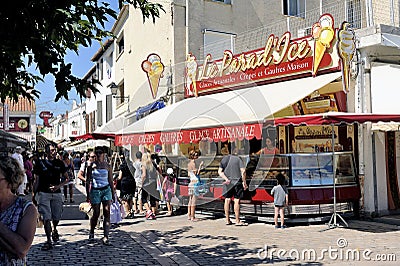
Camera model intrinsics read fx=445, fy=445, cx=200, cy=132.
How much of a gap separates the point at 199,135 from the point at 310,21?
9.43 m

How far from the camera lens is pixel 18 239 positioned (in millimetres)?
3213

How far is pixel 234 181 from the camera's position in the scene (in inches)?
415

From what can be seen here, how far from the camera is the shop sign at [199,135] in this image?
9.70 m

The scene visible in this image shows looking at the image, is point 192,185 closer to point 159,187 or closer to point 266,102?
point 159,187

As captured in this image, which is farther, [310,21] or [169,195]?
[310,21]

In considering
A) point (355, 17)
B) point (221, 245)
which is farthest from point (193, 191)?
point (355, 17)

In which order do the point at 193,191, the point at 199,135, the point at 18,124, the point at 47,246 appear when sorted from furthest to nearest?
the point at 18,124 → the point at 193,191 → the point at 199,135 → the point at 47,246

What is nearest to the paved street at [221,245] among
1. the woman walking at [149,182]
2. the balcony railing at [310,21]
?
the woman walking at [149,182]

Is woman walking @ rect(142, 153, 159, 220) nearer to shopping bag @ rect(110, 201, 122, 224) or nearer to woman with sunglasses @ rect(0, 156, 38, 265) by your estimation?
shopping bag @ rect(110, 201, 122, 224)

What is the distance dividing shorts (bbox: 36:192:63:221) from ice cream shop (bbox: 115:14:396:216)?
151 inches

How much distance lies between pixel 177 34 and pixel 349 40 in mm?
7362

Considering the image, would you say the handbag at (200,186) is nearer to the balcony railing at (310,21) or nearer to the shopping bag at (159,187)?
the shopping bag at (159,187)

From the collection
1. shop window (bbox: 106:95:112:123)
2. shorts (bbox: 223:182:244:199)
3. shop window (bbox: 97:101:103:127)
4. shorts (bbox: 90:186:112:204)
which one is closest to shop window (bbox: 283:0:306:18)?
shorts (bbox: 223:182:244:199)

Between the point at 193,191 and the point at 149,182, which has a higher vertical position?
the point at 149,182
